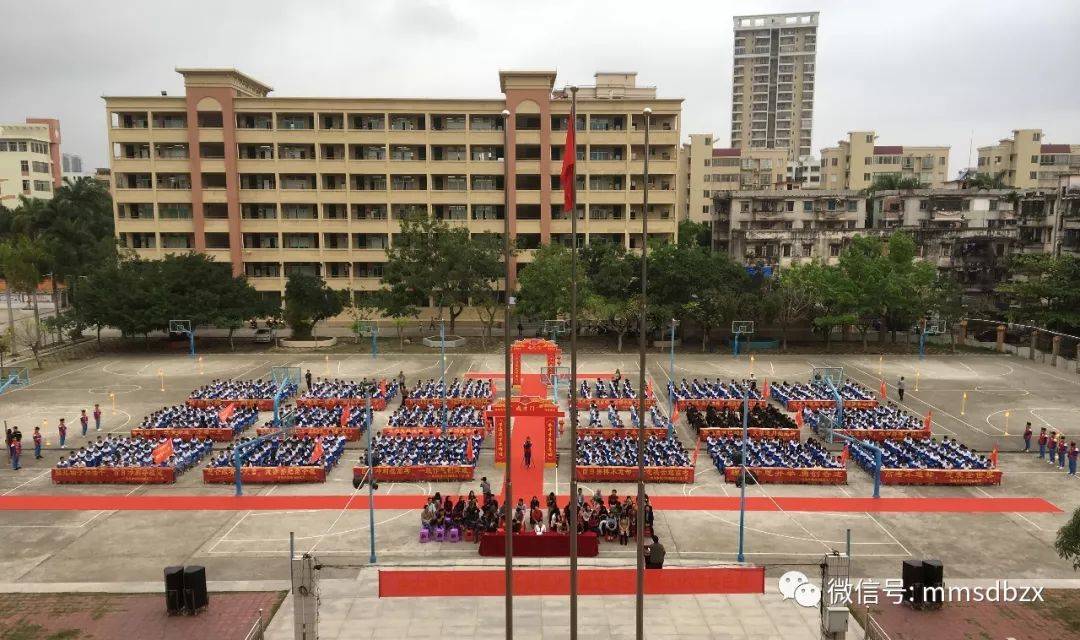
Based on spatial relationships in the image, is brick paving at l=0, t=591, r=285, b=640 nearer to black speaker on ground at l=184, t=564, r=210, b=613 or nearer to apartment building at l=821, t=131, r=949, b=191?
black speaker on ground at l=184, t=564, r=210, b=613

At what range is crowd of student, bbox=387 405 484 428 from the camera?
108 ft

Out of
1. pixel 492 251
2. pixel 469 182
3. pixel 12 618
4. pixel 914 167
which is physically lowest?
pixel 12 618

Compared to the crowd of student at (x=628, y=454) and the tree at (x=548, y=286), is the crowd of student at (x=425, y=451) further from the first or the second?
the tree at (x=548, y=286)

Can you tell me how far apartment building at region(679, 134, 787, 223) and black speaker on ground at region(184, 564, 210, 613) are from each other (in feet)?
298

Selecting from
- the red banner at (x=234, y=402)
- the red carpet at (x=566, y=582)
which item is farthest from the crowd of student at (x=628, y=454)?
the red banner at (x=234, y=402)

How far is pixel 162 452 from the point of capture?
27.9 metres

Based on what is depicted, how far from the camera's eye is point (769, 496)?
2631 cm

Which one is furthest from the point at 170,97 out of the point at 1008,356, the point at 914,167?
the point at 914,167

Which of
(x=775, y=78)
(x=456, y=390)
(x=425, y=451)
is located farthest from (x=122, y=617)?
(x=775, y=78)

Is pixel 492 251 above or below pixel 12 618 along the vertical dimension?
above

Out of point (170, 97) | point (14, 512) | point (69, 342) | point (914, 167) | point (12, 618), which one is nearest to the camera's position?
point (12, 618)

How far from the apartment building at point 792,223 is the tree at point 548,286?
28372 mm

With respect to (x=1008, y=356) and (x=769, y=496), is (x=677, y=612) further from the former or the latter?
(x=1008, y=356)

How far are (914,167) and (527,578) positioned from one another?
111m
